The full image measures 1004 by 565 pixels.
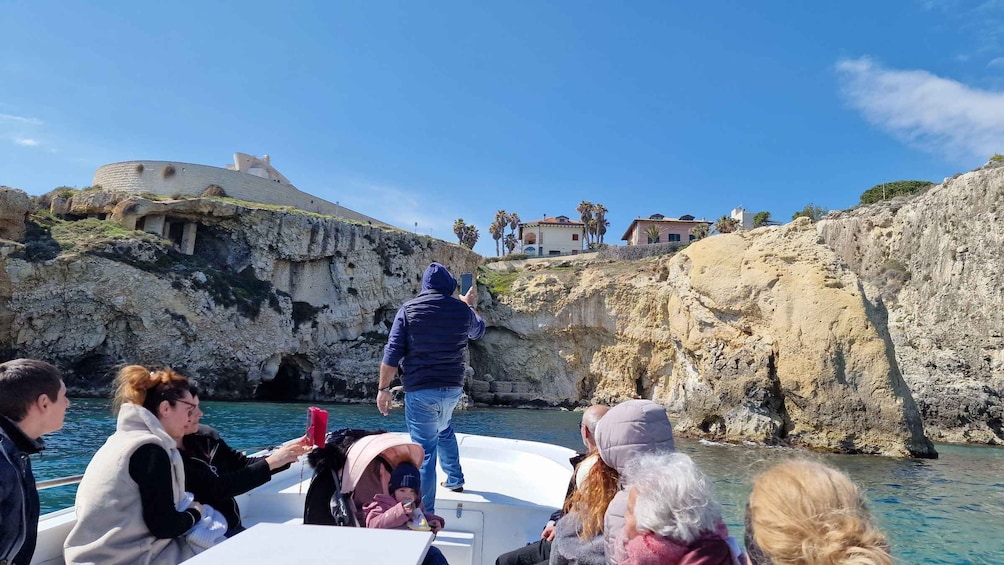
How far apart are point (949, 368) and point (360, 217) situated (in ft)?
128

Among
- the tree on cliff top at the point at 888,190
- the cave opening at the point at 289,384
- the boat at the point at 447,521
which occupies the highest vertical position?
the tree on cliff top at the point at 888,190

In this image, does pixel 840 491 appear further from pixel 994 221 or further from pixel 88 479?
pixel 994 221

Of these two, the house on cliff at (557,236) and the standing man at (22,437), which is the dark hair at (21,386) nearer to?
the standing man at (22,437)

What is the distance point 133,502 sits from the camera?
7.59 feet

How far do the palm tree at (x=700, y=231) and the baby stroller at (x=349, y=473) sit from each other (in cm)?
5215

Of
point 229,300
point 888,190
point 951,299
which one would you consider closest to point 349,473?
point 229,300

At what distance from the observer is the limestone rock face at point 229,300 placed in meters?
25.7

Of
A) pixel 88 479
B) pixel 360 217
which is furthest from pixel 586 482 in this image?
pixel 360 217

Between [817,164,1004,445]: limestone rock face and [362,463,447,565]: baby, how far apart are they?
64.8 ft

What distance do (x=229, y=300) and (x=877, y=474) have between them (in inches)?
1156

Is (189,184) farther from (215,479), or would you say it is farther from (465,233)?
(215,479)

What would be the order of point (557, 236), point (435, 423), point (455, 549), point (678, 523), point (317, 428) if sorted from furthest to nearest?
point (557, 236) < point (435, 423) < point (455, 549) < point (317, 428) < point (678, 523)

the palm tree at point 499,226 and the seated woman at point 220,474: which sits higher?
the palm tree at point 499,226

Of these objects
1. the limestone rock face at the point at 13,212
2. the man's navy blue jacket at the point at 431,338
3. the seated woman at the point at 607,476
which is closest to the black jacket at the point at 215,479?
the man's navy blue jacket at the point at 431,338
